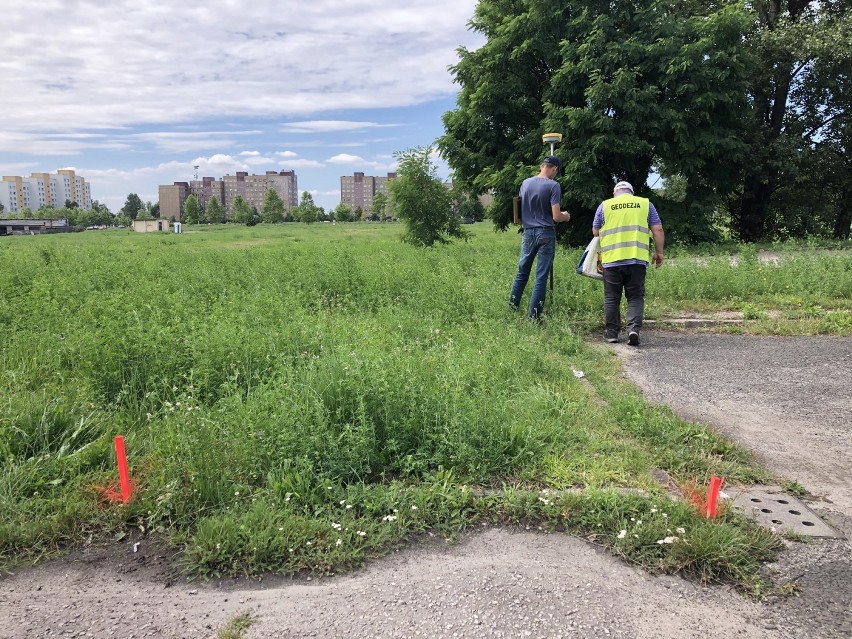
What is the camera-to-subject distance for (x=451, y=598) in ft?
9.14

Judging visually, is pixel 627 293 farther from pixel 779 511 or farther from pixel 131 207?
pixel 131 207

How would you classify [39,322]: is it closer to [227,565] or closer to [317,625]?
[227,565]

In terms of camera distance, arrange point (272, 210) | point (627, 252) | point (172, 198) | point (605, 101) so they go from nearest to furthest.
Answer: point (627, 252), point (605, 101), point (272, 210), point (172, 198)

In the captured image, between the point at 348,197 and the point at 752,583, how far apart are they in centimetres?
20079

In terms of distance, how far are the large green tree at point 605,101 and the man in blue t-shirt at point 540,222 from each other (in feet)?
40.0

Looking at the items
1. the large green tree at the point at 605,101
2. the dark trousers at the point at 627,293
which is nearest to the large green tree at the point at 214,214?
the large green tree at the point at 605,101

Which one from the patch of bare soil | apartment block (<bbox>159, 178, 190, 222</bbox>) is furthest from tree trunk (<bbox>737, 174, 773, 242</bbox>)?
apartment block (<bbox>159, 178, 190, 222</bbox>)

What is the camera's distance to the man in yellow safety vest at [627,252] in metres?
7.53

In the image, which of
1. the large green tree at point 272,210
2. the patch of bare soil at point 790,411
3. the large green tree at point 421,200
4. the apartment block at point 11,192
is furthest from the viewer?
the apartment block at point 11,192

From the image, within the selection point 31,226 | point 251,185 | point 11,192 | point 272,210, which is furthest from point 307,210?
point 11,192

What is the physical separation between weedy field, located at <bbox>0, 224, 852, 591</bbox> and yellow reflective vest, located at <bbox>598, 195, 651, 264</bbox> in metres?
1.29

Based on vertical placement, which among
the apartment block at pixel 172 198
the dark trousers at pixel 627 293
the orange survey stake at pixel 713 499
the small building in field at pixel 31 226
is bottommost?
the orange survey stake at pixel 713 499

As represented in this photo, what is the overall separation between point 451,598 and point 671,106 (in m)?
20.8

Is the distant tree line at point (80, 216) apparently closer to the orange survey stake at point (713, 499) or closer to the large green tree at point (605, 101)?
the large green tree at point (605, 101)
